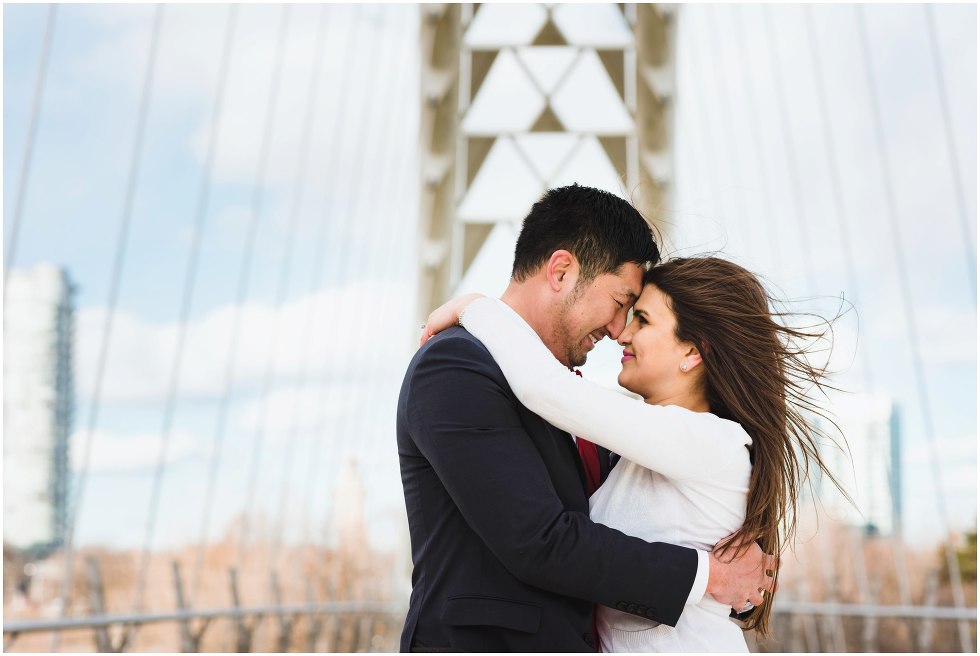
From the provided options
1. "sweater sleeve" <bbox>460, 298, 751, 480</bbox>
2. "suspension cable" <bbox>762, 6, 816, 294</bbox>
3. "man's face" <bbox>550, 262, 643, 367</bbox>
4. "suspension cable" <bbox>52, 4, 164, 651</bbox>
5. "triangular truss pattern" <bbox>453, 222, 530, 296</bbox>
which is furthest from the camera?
"triangular truss pattern" <bbox>453, 222, 530, 296</bbox>

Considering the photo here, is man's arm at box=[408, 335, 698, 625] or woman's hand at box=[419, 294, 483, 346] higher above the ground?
woman's hand at box=[419, 294, 483, 346]

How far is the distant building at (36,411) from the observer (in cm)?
684

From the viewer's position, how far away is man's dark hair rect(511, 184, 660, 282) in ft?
9.08

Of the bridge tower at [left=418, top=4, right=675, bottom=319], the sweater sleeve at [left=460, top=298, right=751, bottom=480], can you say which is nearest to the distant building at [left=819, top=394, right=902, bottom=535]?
the sweater sleeve at [left=460, top=298, right=751, bottom=480]

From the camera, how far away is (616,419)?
232 cm

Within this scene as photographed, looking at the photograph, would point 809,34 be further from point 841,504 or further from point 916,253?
point 841,504

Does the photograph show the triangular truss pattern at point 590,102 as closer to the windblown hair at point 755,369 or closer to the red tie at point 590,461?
the windblown hair at point 755,369

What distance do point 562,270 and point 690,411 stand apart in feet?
1.85

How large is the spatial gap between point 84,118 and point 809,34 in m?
10.6

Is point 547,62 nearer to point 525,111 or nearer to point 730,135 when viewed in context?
point 525,111

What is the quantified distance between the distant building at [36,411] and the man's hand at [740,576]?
5.41 metres

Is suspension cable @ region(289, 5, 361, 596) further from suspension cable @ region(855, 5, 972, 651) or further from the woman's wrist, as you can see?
the woman's wrist

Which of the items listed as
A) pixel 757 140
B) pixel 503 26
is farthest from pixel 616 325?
pixel 503 26

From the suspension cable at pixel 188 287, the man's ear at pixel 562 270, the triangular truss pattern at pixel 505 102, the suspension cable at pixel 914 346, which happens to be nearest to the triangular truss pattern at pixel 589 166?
the triangular truss pattern at pixel 505 102
